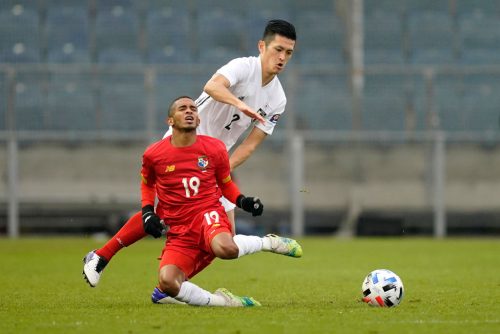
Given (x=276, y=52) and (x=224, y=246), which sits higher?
(x=276, y=52)

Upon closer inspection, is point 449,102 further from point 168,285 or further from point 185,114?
point 168,285

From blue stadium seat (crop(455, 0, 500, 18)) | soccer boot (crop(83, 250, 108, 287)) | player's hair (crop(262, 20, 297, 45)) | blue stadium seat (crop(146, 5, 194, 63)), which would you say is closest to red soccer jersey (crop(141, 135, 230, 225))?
soccer boot (crop(83, 250, 108, 287))

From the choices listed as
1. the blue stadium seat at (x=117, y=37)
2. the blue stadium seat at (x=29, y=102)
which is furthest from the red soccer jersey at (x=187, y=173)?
the blue stadium seat at (x=117, y=37)

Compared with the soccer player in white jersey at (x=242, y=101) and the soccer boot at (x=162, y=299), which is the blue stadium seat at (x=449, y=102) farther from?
the soccer boot at (x=162, y=299)

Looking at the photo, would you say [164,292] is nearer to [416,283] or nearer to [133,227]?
[133,227]

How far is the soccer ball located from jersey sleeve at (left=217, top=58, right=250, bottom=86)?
2.07 m

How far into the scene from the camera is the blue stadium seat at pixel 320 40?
23.6m

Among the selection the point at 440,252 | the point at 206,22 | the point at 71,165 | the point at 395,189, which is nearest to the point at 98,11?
the point at 206,22

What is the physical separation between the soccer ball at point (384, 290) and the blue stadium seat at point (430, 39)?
16.2 m

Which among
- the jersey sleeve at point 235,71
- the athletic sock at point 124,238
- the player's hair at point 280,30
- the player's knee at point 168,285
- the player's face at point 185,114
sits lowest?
the player's knee at point 168,285

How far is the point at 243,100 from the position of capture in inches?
356

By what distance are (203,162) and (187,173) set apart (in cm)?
16

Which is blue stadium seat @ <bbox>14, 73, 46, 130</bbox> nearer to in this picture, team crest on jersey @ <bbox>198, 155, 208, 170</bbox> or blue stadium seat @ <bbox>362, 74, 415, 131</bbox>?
blue stadium seat @ <bbox>362, 74, 415, 131</bbox>

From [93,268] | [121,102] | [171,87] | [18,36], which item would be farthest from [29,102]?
[93,268]
